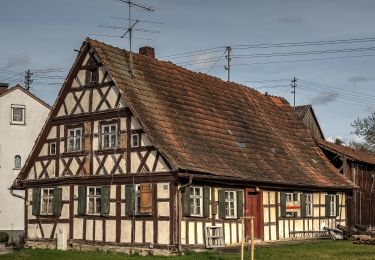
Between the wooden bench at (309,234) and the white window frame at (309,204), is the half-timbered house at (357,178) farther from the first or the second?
the white window frame at (309,204)

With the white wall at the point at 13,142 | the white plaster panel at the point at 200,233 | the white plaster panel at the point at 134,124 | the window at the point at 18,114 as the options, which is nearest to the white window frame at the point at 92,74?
the white plaster panel at the point at 134,124

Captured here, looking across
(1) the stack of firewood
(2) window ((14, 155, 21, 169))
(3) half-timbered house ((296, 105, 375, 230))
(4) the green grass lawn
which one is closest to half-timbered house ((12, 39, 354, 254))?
(1) the stack of firewood

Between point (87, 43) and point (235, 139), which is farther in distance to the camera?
point (235, 139)

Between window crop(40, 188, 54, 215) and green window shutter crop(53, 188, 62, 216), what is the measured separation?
573 mm

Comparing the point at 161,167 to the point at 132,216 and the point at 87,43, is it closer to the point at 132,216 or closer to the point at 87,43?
the point at 132,216

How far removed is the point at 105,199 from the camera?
26.0 meters

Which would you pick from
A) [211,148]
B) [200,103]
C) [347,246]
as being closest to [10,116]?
[200,103]

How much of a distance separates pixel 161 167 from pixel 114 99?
13.3ft

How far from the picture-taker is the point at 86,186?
2709 cm

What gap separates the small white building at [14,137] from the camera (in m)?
42.3

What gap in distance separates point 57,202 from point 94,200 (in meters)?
2.11

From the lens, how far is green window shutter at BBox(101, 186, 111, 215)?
2591 cm

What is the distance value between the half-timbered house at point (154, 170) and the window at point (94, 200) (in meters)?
0.04

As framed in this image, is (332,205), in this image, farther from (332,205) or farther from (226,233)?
(226,233)
